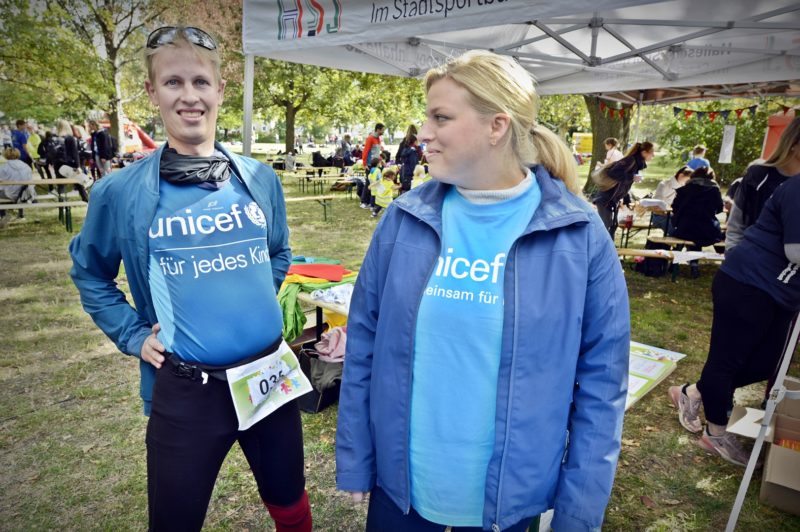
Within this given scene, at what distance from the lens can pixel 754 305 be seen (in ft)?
8.87

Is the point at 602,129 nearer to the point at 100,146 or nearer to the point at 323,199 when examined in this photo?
the point at 323,199

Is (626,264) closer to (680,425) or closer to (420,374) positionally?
(680,425)

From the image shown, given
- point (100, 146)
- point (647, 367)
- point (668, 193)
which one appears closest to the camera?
point (647, 367)

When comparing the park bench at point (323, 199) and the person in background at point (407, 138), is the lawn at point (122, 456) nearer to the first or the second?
the park bench at point (323, 199)

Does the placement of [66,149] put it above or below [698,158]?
below

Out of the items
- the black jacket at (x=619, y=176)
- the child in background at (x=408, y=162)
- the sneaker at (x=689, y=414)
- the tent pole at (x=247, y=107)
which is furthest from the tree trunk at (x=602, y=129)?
the tent pole at (x=247, y=107)

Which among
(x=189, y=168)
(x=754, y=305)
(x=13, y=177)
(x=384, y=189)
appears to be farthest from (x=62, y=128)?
(x=754, y=305)

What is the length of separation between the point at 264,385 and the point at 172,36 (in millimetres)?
1207

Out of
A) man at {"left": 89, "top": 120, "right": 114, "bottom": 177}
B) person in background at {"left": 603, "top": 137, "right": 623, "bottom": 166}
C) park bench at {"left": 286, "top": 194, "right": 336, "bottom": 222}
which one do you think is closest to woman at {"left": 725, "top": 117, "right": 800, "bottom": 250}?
person in background at {"left": 603, "top": 137, "right": 623, "bottom": 166}

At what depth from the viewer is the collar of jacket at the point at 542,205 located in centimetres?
127

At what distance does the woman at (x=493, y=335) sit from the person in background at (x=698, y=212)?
7.10 meters

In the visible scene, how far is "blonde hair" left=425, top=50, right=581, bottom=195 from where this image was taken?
1302 millimetres

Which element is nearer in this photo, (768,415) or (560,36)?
(768,415)

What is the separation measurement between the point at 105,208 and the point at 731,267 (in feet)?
10.1
